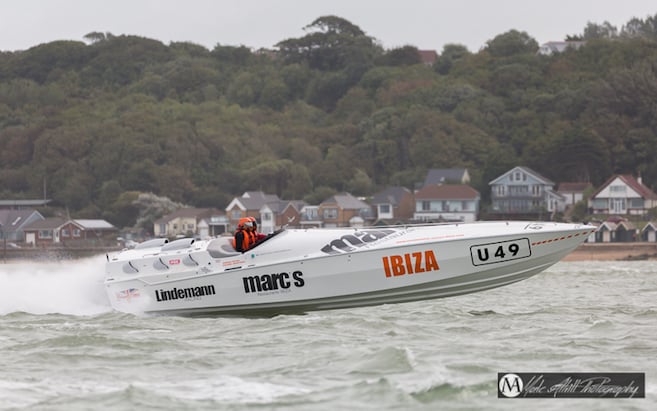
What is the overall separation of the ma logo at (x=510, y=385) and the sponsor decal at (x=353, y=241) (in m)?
5.59

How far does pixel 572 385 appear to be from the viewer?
1094cm

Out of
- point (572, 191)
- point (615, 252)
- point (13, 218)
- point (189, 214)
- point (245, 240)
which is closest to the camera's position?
point (245, 240)

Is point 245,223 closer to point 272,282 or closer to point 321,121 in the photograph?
point 272,282

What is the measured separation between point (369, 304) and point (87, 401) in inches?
263

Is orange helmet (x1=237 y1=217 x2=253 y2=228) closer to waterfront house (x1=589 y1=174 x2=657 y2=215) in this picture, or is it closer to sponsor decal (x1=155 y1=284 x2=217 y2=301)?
sponsor decal (x1=155 y1=284 x2=217 y2=301)

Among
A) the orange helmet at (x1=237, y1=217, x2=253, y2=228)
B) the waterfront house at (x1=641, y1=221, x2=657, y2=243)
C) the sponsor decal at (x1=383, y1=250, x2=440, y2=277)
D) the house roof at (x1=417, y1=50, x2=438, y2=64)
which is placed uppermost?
the house roof at (x1=417, y1=50, x2=438, y2=64)

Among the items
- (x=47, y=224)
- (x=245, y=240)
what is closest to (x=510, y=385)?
(x=245, y=240)

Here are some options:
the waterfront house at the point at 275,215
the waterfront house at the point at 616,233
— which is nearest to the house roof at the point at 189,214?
the waterfront house at the point at 275,215

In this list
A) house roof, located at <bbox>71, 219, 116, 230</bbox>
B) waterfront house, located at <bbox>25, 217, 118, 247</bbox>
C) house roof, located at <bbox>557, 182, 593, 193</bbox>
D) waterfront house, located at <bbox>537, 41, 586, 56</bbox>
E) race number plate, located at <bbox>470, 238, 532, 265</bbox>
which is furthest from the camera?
waterfront house, located at <bbox>537, 41, 586, 56</bbox>

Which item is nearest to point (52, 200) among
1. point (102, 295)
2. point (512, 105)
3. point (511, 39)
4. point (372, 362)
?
point (512, 105)

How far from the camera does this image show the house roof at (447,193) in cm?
8675

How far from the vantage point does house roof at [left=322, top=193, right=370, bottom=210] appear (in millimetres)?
88688

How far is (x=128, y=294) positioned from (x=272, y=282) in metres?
2.59

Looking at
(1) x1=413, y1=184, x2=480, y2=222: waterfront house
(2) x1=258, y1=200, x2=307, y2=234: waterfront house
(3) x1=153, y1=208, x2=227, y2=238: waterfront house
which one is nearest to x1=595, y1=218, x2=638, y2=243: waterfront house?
(1) x1=413, y1=184, x2=480, y2=222: waterfront house
